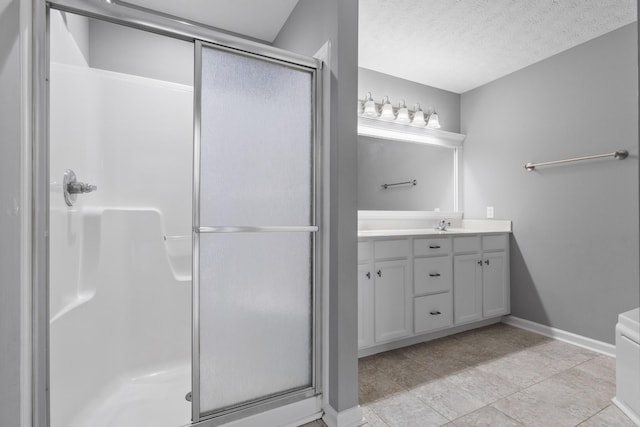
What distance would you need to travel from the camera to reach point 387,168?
3.06m

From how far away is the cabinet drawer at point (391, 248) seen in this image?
2.26 m

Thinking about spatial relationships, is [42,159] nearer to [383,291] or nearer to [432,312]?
[383,291]

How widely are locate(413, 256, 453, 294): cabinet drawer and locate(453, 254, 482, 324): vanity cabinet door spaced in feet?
0.28

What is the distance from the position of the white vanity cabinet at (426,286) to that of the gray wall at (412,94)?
137cm

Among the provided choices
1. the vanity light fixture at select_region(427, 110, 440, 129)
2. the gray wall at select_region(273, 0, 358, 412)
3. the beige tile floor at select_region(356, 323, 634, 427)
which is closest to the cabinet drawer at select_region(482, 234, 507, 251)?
the beige tile floor at select_region(356, 323, 634, 427)

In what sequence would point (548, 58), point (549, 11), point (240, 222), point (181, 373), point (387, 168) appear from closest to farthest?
1. point (240, 222)
2. point (181, 373)
3. point (549, 11)
4. point (548, 58)
5. point (387, 168)

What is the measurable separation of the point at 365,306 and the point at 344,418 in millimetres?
791

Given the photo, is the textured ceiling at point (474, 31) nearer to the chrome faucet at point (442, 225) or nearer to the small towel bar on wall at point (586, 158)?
the small towel bar on wall at point (586, 158)

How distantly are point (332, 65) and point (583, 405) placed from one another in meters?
2.23

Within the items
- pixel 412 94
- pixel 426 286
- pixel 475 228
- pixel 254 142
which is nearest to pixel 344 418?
pixel 426 286

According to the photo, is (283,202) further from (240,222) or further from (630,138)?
(630,138)

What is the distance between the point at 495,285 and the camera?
2900 millimetres

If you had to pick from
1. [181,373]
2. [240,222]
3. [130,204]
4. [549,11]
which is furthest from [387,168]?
[181,373]

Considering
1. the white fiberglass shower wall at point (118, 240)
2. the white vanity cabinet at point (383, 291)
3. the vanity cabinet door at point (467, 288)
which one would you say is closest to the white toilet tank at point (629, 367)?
the vanity cabinet door at point (467, 288)
